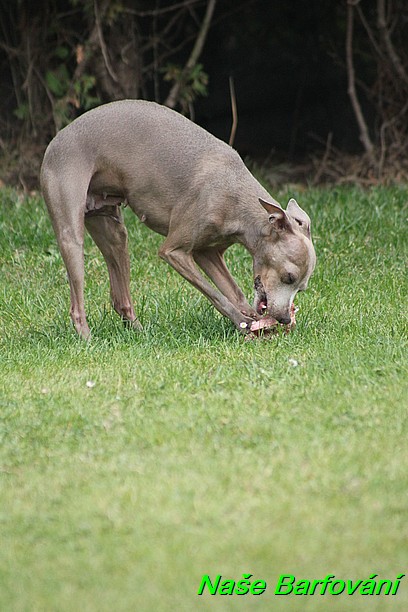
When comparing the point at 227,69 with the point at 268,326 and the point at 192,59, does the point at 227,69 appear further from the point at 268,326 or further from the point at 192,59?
the point at 268,326

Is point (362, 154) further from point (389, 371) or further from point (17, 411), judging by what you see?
point (17, 411)

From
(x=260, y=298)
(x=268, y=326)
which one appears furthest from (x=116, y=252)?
(x=268, y=326)

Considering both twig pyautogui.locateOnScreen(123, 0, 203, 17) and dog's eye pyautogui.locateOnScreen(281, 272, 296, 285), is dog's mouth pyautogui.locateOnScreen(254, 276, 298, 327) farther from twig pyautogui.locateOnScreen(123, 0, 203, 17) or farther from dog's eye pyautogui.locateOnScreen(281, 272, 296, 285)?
twig pyautogui.locateOnScreen(123, 0, 203, 17)

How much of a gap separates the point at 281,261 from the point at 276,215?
0.87 ft

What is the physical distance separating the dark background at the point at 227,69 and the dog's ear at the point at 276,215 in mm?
5011

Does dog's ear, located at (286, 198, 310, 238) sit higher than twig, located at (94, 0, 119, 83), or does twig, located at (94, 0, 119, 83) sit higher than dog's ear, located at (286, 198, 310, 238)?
dog's ear, located at (286, 198, 310, 238)

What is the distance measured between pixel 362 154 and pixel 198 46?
7.84 feet

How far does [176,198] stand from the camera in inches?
235

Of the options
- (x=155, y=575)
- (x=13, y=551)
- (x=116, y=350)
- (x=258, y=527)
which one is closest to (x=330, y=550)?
(x=258, y=527)

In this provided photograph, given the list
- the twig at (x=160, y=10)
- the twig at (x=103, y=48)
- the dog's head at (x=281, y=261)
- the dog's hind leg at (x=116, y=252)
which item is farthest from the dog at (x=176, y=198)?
the twig at (x=160, y=10)

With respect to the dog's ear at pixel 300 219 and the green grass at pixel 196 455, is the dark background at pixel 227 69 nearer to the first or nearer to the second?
the green grass at pixel 196 455

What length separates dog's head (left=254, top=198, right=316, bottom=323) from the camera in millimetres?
5738

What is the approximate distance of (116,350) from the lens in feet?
18.5

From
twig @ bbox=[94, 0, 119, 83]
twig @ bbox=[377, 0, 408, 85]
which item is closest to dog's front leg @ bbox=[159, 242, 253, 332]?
twig @ bbox=[94, 0, 119, 83]
